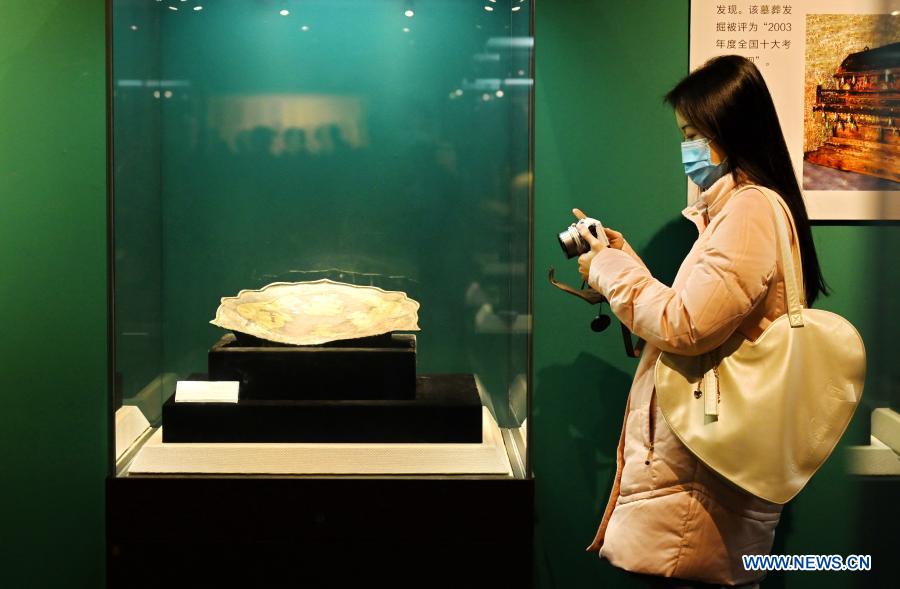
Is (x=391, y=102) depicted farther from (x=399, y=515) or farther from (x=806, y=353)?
(x=806, y=353)

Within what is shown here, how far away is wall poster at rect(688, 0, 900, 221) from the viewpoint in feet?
6.45

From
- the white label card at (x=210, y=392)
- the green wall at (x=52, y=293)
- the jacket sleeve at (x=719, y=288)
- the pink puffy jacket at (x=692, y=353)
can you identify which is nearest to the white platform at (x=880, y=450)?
the pink puffy jacket at (x=692, y=353)

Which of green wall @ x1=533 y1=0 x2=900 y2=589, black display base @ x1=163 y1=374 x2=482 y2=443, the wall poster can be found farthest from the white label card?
the wall poster

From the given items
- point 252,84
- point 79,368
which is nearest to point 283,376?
point 79,368

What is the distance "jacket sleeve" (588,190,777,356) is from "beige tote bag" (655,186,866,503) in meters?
0.04

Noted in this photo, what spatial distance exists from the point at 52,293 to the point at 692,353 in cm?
143

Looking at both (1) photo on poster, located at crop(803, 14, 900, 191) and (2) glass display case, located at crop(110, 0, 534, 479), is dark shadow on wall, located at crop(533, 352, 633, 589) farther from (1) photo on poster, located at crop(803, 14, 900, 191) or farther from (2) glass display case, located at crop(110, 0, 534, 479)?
(1) photo on poster, located at crop(803, 14, 900, 191)

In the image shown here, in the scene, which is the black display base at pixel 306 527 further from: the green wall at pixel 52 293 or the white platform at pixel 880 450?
the white platform at pixel 880 450

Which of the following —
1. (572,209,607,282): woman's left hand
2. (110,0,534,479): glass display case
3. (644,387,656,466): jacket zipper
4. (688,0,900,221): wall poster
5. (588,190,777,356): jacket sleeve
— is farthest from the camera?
(688,0,900,221): wall poster

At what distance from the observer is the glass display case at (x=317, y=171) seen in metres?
1.85

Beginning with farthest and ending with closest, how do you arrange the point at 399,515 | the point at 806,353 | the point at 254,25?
the point at 254,25
the point at 399,515
the point at 806,353

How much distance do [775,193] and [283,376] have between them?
1.03 metres

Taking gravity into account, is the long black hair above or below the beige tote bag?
above

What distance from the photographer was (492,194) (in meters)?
1.94
